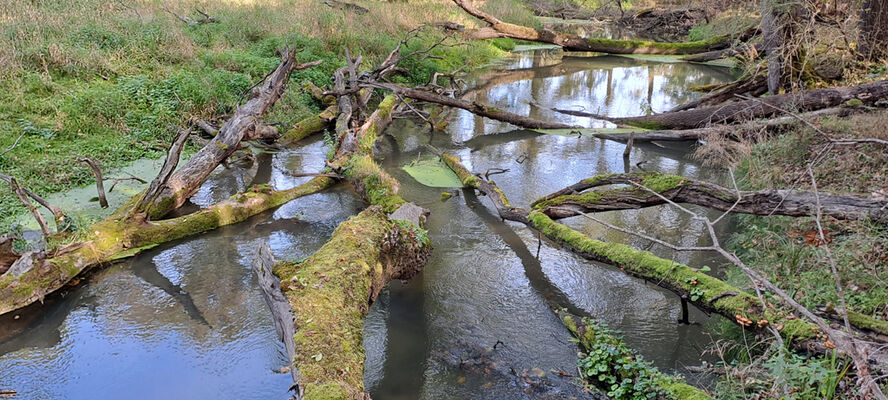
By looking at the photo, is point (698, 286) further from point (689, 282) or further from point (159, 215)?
point (159, 215)

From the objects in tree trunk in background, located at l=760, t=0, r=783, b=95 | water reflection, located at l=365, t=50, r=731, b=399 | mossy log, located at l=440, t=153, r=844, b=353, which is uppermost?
tree trunk in background, located at l=760, t=0, r=783, b=95

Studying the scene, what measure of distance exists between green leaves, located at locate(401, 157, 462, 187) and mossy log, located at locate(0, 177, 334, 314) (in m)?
1.77

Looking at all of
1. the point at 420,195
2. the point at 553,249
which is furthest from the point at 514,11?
the point at 553,249

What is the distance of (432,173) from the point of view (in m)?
9.25

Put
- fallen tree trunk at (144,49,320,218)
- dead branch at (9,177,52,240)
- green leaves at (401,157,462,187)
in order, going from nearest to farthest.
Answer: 1. dead branch at (9,177,52,240)
2. fallen tree trunk at (144,49,320,218)
3. green leaves at (401,157,462,187)

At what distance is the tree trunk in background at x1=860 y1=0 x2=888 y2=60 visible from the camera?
31.7 ft

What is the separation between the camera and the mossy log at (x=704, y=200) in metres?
4.86

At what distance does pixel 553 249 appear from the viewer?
6.85 m

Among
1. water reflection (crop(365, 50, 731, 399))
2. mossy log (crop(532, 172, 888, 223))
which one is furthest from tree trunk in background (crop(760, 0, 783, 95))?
mossy log (crop(532, 172, 888, 223))

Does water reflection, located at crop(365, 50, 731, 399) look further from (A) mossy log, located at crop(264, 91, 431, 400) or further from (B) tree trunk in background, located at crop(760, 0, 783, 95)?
(B) tree trunk in background, located at crop(760, 0, 783, 95)

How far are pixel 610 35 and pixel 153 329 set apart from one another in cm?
2630

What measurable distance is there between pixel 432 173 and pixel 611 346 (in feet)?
18.0

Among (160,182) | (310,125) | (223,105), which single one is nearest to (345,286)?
(160,182)

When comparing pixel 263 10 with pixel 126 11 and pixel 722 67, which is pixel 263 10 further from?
pixel 722 67
